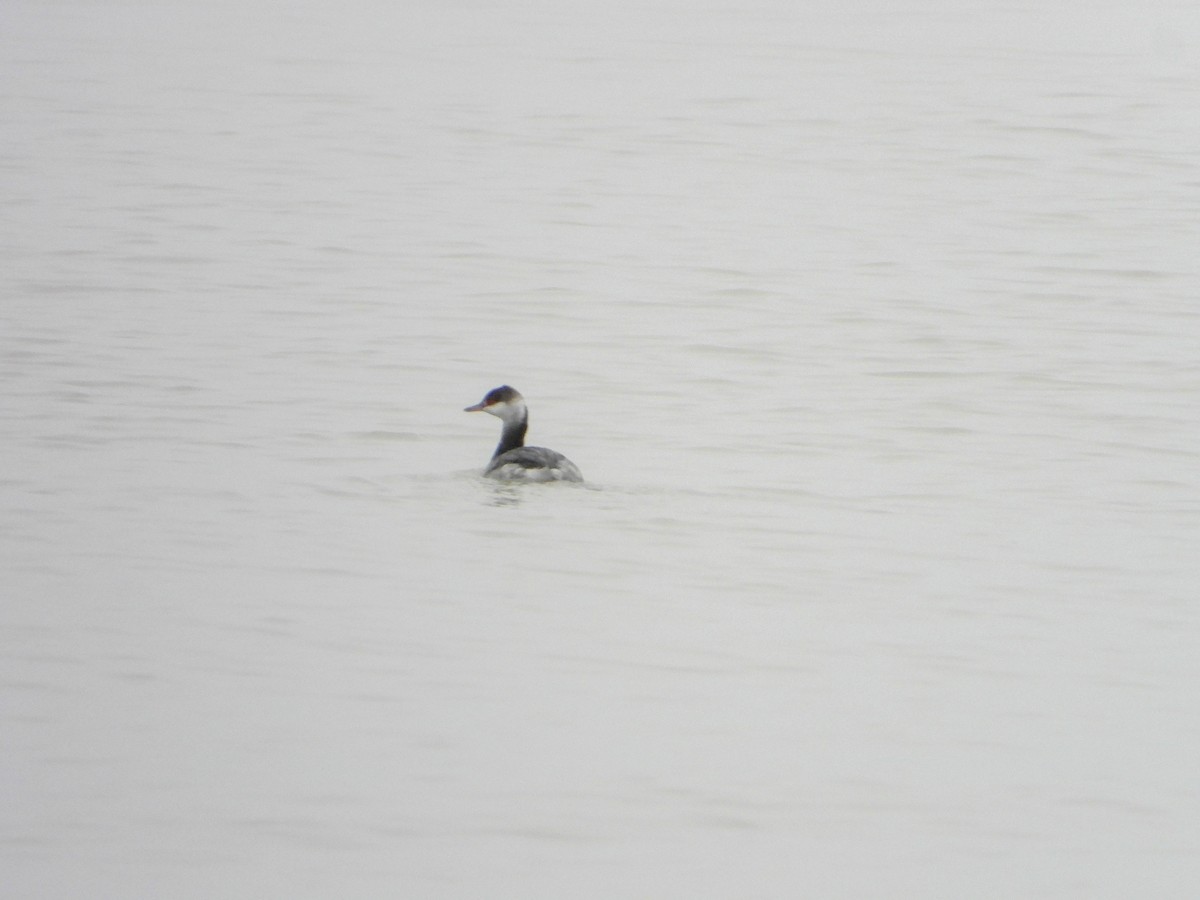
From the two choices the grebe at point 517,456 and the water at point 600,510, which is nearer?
the water at point 600,510

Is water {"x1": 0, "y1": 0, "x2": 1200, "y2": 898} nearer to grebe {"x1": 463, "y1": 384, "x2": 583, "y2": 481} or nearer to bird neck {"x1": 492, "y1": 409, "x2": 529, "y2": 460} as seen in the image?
grebe {"x1": 463, "y1": 384, "x2": 583, "y2": 481}

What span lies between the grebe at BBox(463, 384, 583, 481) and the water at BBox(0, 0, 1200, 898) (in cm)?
13

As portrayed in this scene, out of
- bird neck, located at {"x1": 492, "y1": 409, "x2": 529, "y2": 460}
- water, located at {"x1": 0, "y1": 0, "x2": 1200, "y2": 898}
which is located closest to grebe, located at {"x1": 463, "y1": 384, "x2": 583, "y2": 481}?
bird neck, located at {"x1": 492, "y1": 409, "x2": 529, "y2": 460}

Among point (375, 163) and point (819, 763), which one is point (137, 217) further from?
point (819, 763)

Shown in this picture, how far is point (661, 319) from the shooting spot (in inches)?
686

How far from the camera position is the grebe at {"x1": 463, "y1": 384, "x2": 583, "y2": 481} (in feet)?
36.4

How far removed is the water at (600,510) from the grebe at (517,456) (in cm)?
13

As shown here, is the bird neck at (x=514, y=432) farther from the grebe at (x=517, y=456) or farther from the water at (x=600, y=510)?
the water at (x=600, y=510)

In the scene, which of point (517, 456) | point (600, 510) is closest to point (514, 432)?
point (517, 456)

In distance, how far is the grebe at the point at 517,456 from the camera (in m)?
11.1

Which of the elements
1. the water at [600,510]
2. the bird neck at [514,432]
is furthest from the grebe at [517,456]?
the water at [600,510]

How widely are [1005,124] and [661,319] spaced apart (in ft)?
39.6

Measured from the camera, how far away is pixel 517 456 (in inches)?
442

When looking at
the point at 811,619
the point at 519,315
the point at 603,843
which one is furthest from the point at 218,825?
the point at 519,315
